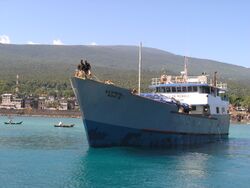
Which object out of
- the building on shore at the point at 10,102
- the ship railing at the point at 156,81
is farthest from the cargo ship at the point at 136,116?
the building on shore at the point at 10,102

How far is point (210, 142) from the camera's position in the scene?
156 feet

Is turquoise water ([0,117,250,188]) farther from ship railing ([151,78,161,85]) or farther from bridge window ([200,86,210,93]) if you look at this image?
ship railing ([151,78,161,85])

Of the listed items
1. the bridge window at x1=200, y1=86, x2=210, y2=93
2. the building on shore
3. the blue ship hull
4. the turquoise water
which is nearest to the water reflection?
the turquoise water

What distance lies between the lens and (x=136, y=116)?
115ft

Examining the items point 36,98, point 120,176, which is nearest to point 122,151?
point 120,176

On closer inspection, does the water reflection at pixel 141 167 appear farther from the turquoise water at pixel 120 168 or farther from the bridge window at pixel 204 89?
the bridge window at pixel 204 89

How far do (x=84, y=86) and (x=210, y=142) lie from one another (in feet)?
63.7

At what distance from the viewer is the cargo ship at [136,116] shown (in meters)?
33.6

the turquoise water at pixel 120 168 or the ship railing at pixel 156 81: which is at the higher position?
the ship railing at pixel 156 81

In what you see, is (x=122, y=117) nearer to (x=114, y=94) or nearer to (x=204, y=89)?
(x=114, y=94)

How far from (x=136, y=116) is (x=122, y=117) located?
44.1 inches

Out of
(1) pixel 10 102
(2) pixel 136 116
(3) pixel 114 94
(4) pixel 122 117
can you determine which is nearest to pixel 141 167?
(4) pixel 122 117

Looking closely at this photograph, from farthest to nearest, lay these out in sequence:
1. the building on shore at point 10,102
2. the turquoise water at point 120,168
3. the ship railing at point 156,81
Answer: the building on shore at point 10,102, the ship railing at point 156,81, the turquoise water at point 120,168

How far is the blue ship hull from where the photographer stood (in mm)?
33500
